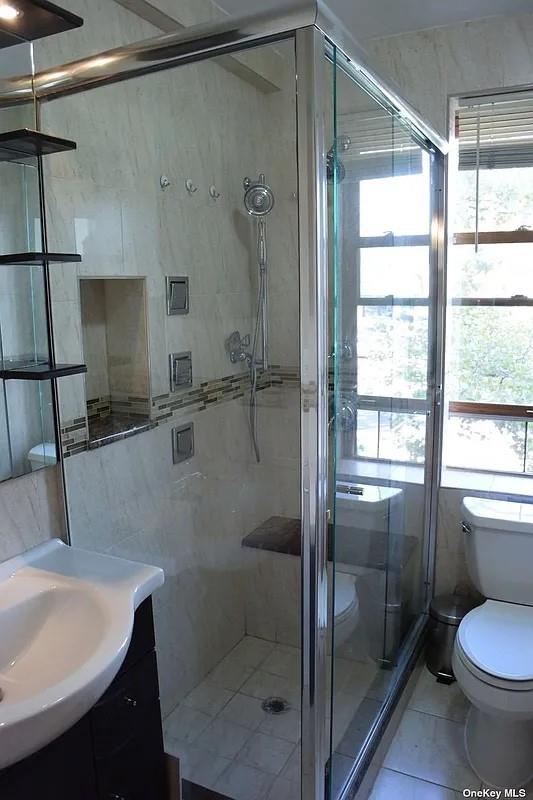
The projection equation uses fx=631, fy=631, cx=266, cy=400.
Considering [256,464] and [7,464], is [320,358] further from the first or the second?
[7,464]

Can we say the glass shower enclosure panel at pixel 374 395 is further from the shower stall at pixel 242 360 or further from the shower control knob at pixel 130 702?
the shower control knob at pixel 130 702

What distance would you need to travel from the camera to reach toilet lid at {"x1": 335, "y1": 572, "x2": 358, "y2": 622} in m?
1.71

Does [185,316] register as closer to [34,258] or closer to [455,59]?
[34,258]

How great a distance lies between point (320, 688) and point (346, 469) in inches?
22.4

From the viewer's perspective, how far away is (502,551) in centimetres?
244

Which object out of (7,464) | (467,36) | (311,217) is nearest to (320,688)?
(7,464)

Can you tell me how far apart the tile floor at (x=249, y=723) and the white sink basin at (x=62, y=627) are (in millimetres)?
530

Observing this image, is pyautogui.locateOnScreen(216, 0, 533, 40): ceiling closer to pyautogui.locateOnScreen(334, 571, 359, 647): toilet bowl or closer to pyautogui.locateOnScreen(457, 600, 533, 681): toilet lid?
pyautogui.locateOnScreen(334, 571, 359, 647): toilet bowl

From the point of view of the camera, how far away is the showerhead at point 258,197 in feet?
5.61

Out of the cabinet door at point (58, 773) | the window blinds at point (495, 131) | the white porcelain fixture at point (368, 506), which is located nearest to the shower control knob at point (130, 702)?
the cabinet door at point (58, 773)

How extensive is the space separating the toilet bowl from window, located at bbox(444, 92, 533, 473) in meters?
1.24

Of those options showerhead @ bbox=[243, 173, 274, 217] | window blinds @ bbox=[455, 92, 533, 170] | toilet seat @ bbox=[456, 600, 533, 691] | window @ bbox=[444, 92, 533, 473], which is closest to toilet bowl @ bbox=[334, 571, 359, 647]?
toilet seat @ bbox=[456, 600, 533, 691]

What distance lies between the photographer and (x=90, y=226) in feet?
5.92

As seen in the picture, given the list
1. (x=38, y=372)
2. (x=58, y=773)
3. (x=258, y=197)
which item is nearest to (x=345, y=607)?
(x=58, y=773)
